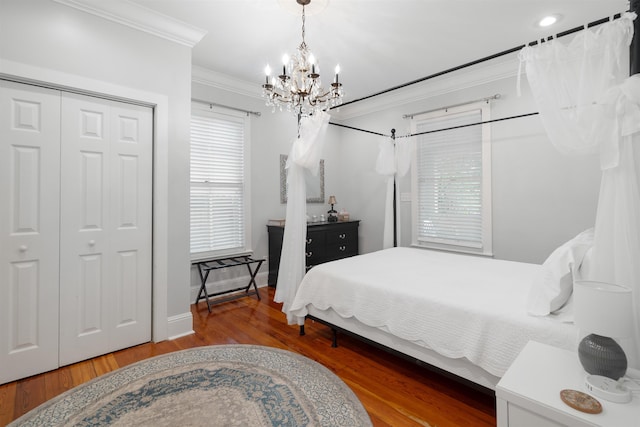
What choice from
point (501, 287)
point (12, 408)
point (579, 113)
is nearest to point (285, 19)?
point (579, 113)

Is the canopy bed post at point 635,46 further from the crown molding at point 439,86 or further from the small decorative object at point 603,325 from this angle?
the crown molding at point 439,86

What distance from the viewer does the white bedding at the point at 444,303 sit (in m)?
1.68

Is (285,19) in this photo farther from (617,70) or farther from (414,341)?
(414,341)

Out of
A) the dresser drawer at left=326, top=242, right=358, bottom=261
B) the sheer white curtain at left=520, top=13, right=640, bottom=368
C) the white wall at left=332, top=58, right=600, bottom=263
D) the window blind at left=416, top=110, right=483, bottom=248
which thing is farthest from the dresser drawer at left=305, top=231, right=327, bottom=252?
the sheer white curtain at left=520, top=13, right=640, bottom=368

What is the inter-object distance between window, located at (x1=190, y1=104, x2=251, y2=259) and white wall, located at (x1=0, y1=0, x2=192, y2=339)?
992 millimetres

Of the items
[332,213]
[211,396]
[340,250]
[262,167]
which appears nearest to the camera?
[211,396]

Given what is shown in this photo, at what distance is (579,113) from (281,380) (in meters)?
2.40

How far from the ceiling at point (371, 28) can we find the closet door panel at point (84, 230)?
A: 1.12 metres

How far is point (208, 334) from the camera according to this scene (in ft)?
9.65

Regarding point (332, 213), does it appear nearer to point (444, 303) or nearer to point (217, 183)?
point (217, 183)

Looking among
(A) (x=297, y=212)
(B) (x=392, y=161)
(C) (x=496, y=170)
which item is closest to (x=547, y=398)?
(A) (x=297, y=212)

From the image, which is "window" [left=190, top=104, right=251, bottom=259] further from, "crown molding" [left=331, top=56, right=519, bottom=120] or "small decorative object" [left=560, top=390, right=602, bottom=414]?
"small decorative object" [left=560, top=390, right=602, bottom=414]

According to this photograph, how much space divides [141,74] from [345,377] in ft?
9.98

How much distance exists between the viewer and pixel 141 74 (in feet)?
8.81
